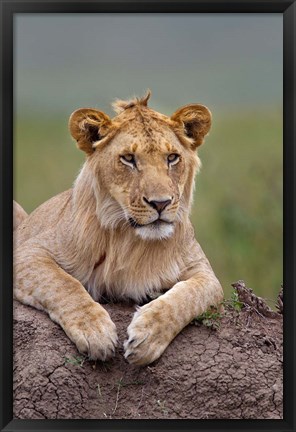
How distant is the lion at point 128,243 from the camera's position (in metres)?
4.59

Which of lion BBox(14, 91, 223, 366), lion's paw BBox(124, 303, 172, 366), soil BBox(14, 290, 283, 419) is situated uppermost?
lion BBox(14, 91, 223, 366)

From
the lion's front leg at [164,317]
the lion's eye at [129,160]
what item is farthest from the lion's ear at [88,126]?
the lion's front leg at [164,317]

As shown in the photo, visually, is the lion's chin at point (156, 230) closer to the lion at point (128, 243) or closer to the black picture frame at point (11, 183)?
the lion at point (128, 243)

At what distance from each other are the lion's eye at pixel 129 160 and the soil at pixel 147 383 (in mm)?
731

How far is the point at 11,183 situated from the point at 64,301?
587 mm

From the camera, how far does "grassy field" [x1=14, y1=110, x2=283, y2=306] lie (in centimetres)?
859

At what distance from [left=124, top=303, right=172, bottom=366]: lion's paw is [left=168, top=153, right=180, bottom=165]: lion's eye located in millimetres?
671

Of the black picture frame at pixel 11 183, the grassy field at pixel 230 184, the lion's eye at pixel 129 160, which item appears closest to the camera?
the black picture frame at pixel 11 183

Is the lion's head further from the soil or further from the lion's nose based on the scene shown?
the soil

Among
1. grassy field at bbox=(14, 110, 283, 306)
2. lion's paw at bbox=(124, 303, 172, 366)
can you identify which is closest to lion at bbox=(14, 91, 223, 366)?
lion's paw at bbox=(124, 303, 172, 366)

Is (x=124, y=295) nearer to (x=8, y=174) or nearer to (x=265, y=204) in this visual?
(x=8, y=174)

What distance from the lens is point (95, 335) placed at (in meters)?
4.55
